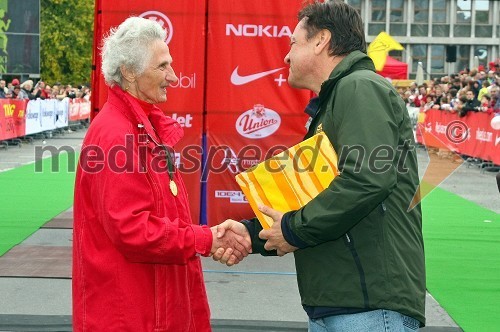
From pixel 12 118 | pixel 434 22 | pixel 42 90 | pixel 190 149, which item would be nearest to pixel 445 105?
pixel 12 118

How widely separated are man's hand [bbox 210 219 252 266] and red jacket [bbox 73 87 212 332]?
11.9 inches

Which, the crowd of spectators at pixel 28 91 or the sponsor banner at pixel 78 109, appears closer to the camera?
the crowd of spectators at pixel 28 91

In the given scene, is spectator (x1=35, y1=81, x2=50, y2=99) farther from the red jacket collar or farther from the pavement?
the red jacket collar

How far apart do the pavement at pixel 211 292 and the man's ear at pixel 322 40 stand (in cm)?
372

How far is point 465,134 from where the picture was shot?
24703mm

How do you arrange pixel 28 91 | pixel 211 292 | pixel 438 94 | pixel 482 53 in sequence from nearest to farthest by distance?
pixel 211 292, pixel 438 94, pixel 28 91, pixel 482 53

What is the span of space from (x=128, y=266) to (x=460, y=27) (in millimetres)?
82726

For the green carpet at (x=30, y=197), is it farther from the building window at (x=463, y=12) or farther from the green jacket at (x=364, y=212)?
the building window at (x=463, y=12)

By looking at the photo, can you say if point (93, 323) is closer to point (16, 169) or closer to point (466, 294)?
point (466, 294)

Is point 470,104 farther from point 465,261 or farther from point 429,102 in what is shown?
point 465,261

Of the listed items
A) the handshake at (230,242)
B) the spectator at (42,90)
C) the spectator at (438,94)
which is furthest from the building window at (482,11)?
the handshake at (230,242)

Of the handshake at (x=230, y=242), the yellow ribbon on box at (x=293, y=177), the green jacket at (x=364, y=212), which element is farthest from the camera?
the handshake at (x=230, y=242)

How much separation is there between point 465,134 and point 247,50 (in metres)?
15.6

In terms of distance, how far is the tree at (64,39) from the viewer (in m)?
65.6
